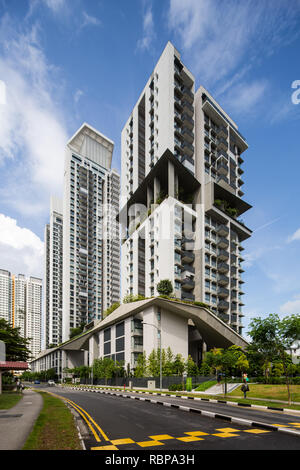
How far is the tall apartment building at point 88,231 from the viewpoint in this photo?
144875 millimetres

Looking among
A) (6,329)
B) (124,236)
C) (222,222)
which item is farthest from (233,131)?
(6,329)

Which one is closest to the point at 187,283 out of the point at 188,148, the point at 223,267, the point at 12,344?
the point at 223,267

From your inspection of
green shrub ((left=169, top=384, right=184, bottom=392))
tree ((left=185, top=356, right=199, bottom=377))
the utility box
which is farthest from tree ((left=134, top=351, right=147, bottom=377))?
green shrub ((left=169, top=384, right=184, bottom=392))

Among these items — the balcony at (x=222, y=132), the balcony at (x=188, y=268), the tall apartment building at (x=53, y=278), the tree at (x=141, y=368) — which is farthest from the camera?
the tall apartment building at (x=53, y=278)

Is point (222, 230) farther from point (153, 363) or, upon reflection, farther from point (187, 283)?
point (153, 363)

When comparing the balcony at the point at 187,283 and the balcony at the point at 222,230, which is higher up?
the balcony at the point at 222,230

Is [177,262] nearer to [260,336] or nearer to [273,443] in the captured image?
[260,336]

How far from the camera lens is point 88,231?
514 feet

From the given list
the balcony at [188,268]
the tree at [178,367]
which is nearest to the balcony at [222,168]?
the balcony at [188,268]

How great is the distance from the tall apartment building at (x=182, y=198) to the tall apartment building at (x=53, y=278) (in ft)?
303

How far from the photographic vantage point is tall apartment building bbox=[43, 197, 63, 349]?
6407 inches

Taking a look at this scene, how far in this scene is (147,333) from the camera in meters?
59.6

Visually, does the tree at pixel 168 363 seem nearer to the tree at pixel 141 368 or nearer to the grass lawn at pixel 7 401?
the tree at pixel 141 368

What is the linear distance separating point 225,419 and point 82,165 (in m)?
152
